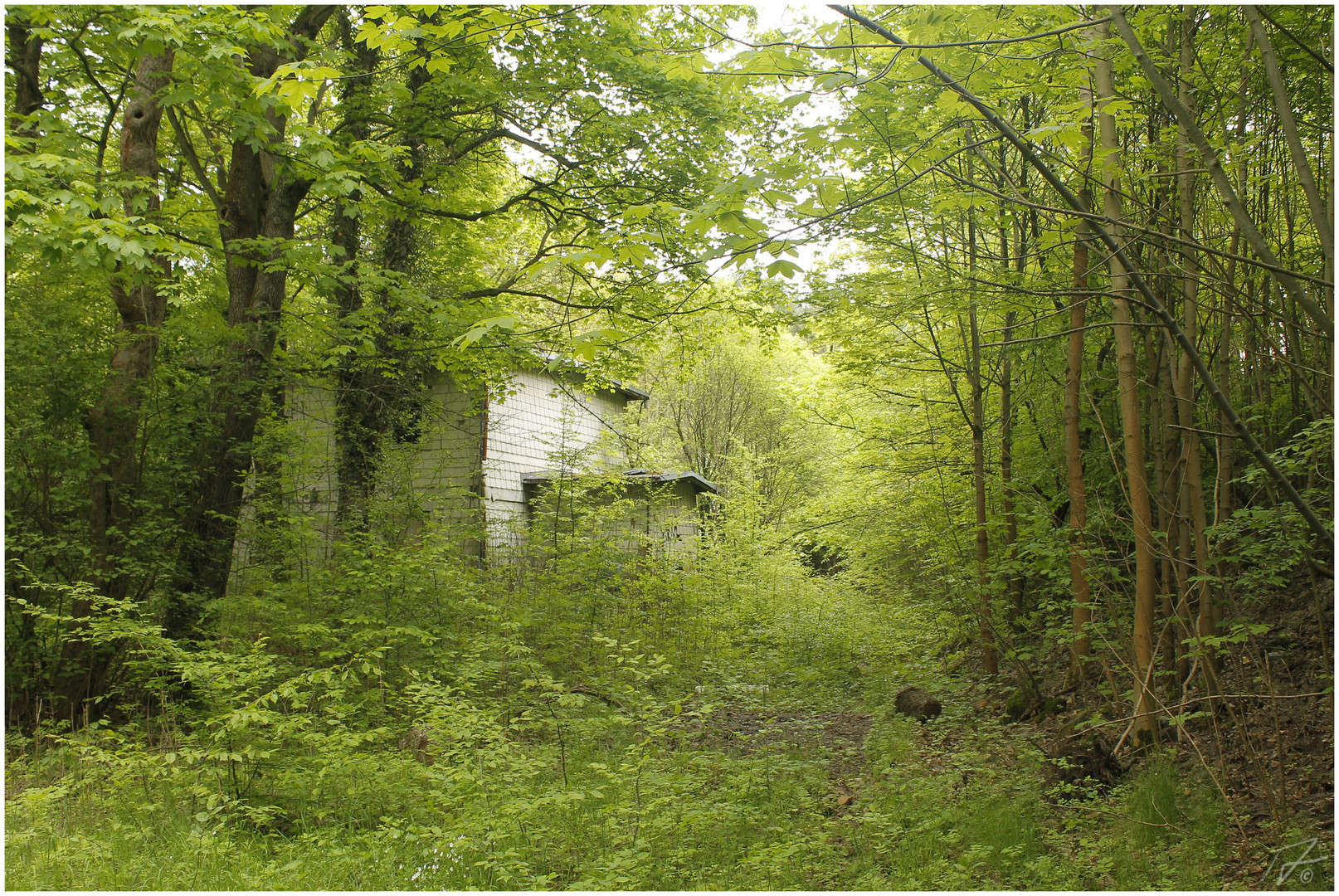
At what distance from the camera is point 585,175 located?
10.3m

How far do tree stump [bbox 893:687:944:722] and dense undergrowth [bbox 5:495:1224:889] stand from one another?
0.29m

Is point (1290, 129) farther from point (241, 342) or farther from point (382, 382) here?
point (382, 382)

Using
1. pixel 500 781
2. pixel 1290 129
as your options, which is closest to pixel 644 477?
pixel 500 781

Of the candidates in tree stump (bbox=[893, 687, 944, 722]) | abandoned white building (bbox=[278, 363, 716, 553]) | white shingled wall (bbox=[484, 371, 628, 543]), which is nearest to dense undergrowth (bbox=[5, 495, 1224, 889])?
tree stump (bbox=[893, 687, 944, 722])

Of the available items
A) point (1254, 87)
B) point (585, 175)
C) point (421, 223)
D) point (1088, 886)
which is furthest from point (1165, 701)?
point (421, 223)

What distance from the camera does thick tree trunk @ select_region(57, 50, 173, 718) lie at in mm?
7258

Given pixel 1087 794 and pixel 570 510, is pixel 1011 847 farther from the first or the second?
pixel 570 510

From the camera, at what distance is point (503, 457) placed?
1485cm

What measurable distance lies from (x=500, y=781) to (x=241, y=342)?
5707 millimetres

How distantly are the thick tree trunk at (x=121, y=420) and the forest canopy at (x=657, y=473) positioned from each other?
0.14 ft

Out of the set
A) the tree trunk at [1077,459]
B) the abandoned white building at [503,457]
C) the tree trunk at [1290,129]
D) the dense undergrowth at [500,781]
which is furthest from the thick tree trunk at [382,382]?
the tree trunk at [1290,129]

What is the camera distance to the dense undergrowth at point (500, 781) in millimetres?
4262

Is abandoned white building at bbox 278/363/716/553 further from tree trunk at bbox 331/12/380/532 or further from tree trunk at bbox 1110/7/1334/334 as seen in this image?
tree trunk at bbox 1110/7/1334/334

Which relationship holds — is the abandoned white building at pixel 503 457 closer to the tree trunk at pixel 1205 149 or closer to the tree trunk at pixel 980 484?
the tree trunk at pixel 980 484
